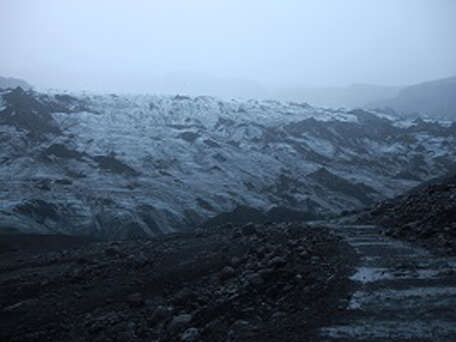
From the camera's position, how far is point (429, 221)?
14.6 metres

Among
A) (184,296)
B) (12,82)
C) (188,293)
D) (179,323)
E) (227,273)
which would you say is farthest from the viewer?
(12,82)

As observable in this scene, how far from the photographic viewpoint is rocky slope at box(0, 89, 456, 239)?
45.1m

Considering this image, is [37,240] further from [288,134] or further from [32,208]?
[288,134]

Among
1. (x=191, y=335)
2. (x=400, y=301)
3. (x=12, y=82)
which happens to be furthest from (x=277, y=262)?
(x=12, y=82)

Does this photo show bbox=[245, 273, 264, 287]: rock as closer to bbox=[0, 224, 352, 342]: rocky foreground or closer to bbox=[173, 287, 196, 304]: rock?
bbox=[0, 224, 352, 342]: rocky foreground

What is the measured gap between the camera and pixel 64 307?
12.5m

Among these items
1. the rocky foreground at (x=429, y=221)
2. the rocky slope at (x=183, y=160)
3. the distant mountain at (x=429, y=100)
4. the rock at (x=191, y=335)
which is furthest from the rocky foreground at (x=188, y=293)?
the distant mountain at (x=429, y=100)

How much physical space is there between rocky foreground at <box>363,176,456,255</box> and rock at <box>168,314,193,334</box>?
311 inches

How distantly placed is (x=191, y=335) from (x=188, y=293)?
3.55 m

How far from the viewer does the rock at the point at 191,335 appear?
8.03m

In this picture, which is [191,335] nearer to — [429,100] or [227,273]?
[227,273]

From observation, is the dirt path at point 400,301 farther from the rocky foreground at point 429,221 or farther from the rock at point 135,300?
the rock at point 135,300

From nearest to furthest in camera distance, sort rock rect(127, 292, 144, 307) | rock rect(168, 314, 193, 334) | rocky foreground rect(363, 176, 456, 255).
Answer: rock rect(168, 314, 193, 334)
rock rect(127, 292, 144, 307)
rocky foreground rect(363, 176, 456, 255)

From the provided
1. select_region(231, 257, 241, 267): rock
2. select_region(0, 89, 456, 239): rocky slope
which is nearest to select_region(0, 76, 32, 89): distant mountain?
select_region(0, 89, 456, 239): rocky slope
